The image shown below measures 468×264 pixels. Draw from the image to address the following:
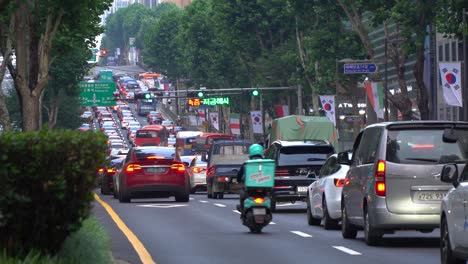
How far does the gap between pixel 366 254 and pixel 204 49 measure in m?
100

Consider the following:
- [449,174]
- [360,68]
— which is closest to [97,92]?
[360,68]

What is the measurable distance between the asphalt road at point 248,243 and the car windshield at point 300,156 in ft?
7.45

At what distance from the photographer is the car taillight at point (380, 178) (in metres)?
20.0

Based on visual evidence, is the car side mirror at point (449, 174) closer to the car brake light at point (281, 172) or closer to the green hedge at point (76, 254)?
the green hedge at point (76, 254)

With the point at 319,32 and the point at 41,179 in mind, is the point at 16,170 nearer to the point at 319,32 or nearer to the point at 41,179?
the point at 41,179

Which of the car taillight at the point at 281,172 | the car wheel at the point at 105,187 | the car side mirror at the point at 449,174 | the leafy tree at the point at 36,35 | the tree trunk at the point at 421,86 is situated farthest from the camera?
the tree trunk at the point at 421,86

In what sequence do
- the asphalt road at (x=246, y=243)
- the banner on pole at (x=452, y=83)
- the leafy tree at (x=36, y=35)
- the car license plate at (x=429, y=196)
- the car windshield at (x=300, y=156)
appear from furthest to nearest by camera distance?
1. the banner on pole at (x=452, y=83)
2. the leafy tree at (x=36, y=35)
3. the car windshield at (x=300, y=156)
4. the car license plate at (x=429, y=196)
5. the asphalt road at (x=246, y=243)

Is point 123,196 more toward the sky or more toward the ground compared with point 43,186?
more toward the ground

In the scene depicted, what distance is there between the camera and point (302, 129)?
5922 cm

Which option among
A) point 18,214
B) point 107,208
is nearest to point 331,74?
point 107,208

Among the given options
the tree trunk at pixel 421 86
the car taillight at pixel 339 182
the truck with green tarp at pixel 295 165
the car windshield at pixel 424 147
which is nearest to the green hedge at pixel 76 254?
the car windshield at pixel 424 147

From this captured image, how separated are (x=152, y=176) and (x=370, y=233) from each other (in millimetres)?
19172

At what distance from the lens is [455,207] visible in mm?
15133

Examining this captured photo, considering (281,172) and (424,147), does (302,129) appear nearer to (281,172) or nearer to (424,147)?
(281,172)
